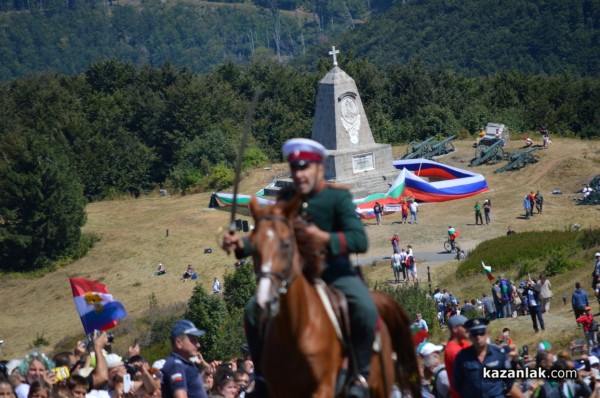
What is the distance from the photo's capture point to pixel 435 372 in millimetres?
13680

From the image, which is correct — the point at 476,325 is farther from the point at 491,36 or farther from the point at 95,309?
the point at 491,36

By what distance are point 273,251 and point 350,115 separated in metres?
50.6

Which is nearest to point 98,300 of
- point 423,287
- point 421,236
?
point 423,287

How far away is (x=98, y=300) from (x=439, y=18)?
553 feet

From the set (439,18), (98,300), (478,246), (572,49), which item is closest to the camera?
(98,300)

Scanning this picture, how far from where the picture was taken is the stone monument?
59.2 metres

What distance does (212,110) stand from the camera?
87.7 metres

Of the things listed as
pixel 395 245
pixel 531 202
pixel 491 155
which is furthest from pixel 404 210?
pixel 491 155

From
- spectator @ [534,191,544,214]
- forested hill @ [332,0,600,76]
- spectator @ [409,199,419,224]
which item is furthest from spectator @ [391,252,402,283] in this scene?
forested hill @ [332,0,600,76]

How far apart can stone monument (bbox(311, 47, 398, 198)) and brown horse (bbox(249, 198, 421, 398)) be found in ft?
159

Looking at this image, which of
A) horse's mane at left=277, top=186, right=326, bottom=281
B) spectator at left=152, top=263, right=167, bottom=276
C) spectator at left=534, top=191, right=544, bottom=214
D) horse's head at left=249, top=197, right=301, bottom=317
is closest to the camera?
horse's head at left=249, top=197, right=301, bottom=317

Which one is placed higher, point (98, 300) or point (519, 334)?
point (98, 300)

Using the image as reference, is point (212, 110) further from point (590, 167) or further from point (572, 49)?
point (572, 49)

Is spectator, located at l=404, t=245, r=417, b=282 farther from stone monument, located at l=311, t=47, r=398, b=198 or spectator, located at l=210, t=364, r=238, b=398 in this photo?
spectator, located at l=210, t=364, r=238, b=398
